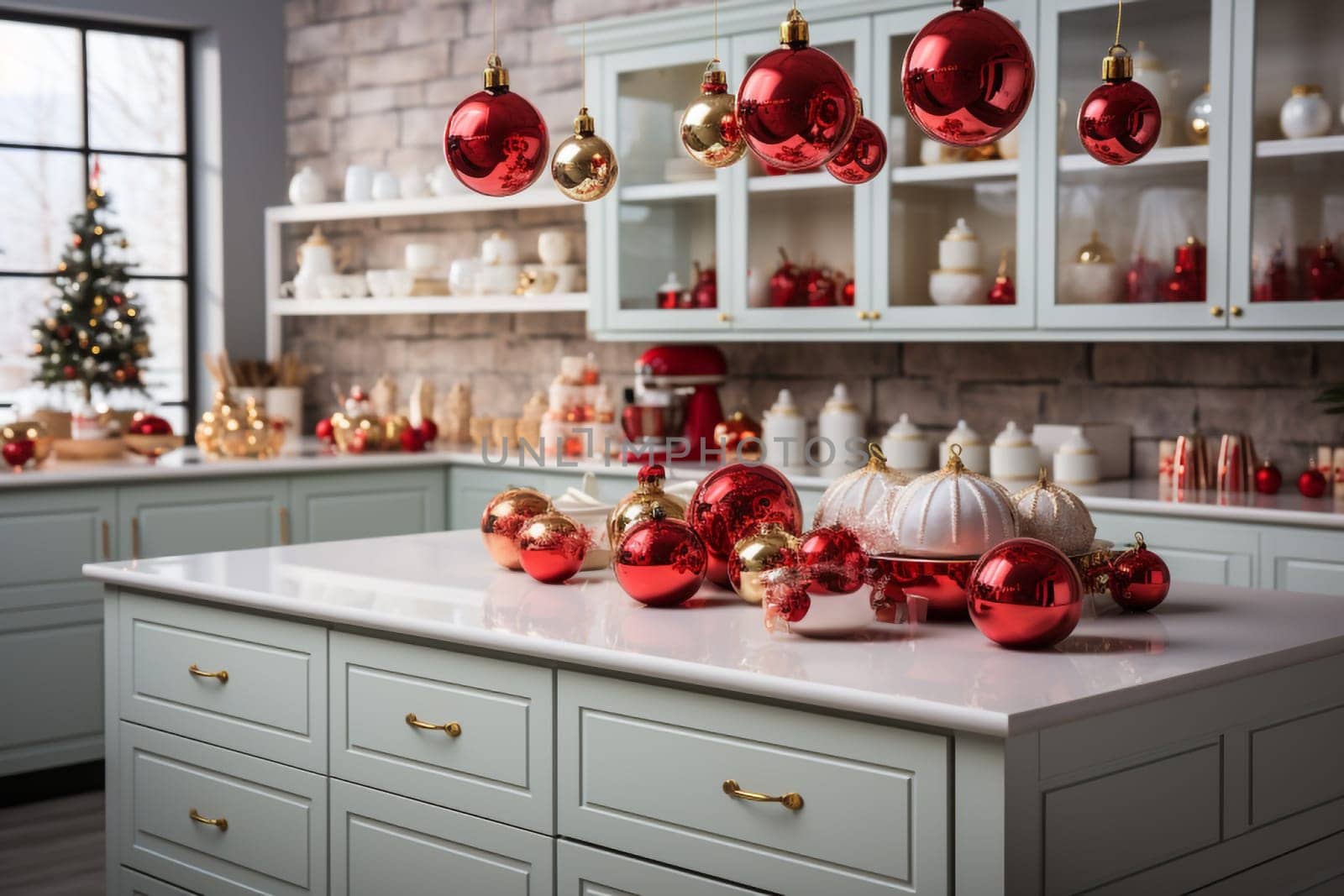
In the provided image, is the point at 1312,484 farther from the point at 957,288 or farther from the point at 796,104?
the point at 796,104

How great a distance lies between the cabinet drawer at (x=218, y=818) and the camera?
7.81 feet

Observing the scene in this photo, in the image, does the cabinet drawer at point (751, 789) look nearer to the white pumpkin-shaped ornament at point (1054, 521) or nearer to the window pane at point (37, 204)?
the white pumpkin-shaped ornament at point (1054, 521)

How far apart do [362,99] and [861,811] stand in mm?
4916

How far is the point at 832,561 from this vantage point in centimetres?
198

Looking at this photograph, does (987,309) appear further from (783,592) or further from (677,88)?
(783,592)

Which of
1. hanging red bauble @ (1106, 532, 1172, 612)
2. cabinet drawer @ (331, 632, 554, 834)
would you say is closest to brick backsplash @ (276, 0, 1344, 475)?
hanging red bauble @ (1106, 532, 1172, 612)

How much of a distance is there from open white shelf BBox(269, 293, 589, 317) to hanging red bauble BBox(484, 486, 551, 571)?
2.48 m

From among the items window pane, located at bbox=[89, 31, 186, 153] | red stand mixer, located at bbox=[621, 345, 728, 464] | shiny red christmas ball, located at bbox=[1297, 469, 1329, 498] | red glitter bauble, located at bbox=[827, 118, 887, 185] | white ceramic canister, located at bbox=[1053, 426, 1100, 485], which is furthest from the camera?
window pane, located at bbox=[89, 31, 186, 153]

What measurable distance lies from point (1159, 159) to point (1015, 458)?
0.85m

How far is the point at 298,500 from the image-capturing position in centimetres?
484

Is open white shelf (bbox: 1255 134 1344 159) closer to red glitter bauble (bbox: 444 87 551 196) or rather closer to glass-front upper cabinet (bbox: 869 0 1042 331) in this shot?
glass-front upper cabinet (bbox: 869 0 1042 331)

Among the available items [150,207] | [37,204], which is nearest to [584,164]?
[37,204]

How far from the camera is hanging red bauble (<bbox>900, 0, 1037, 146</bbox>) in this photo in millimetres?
1864

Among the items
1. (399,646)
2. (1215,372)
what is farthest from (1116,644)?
(1215,372)
